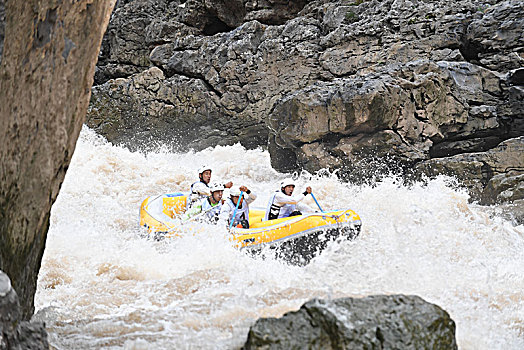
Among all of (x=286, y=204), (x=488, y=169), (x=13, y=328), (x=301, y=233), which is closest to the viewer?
(x=13, y=328)

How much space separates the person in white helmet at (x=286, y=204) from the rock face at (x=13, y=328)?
169 inches

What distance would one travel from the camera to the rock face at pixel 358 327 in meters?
2.06

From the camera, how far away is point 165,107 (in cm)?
1322

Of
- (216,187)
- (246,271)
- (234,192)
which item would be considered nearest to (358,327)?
(246,271)

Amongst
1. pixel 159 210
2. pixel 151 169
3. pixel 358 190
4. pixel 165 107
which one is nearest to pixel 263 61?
pixel 165 107

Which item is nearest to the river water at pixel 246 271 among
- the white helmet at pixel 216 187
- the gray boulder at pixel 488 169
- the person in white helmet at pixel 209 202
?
the gray boulder at pixel 488 169

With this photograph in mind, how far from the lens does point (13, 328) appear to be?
196 cm

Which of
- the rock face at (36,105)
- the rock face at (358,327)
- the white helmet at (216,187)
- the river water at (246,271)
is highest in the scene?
the rock face at (36,105)

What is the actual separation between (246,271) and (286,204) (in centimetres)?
154

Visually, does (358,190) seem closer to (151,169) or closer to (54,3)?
(151,169)

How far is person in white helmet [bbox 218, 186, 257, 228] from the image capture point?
6172 millimetres

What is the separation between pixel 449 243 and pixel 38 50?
17.8 ft

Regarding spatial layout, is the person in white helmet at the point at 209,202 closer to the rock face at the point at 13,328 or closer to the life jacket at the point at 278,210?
the life jacket at the point at 278,210

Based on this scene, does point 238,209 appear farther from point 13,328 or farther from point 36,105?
point 13,328
